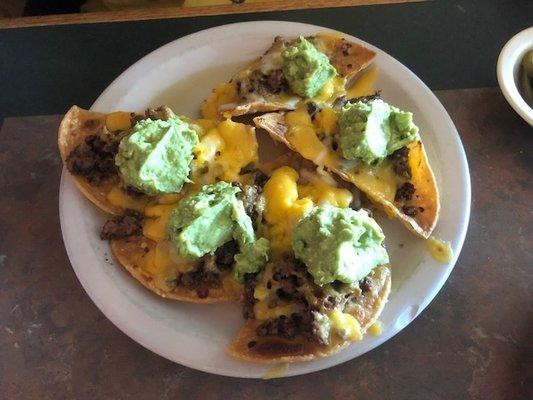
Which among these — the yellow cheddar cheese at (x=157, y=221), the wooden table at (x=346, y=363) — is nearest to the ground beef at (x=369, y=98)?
the wooden table at (x=346, y=363)

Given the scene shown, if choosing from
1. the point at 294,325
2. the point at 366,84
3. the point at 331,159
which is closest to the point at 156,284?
the point at 294,325

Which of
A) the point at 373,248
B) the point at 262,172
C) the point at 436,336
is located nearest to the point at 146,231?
the point at 262,172

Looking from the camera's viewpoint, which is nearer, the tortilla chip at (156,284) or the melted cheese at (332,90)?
the tortilla chip at (156,284)

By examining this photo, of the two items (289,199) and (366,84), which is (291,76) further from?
(289,199)

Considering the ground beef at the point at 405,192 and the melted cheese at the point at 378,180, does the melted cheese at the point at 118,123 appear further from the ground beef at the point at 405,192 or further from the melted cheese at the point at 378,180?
the ground beef at the point at 405,192

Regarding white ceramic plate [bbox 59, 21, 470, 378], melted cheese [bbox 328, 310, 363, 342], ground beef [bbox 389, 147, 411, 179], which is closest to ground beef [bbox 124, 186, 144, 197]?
white ceramic plate [bbox 59, 21, 470, 378]

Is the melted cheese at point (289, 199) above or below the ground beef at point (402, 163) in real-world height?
below

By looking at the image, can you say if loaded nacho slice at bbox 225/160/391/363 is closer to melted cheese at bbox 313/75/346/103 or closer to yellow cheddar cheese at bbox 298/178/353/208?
yellow cheddar cheese at bbox 298/178/353/208
